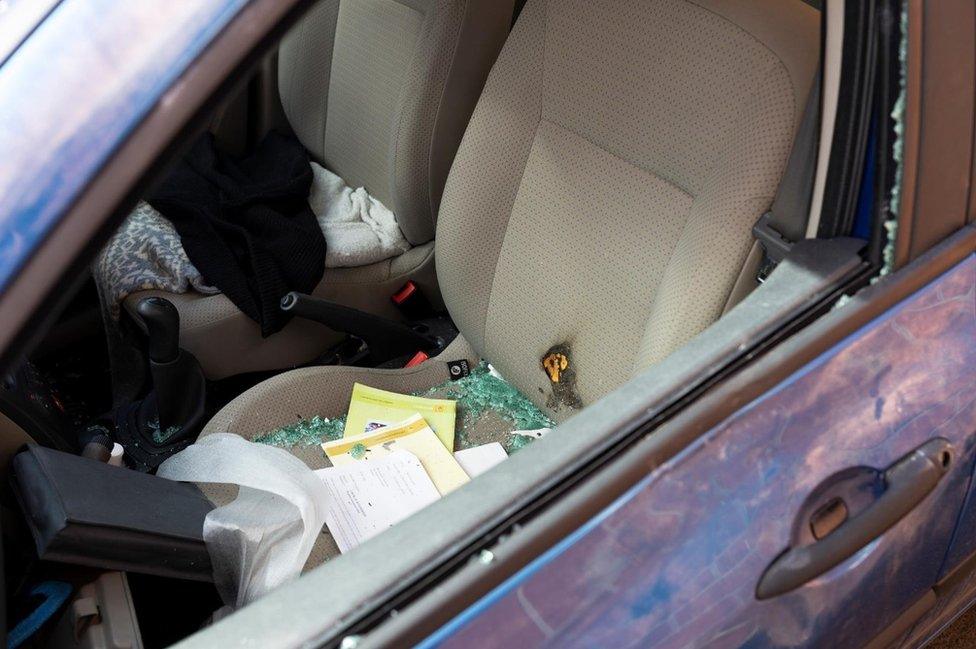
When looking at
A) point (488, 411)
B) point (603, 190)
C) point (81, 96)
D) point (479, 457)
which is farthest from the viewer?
point (488, 411)

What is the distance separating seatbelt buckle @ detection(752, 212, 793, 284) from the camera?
1.10 metres

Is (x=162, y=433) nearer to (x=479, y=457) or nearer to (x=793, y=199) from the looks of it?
(x=479, y=457)

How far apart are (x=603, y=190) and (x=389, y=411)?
1.75 ft

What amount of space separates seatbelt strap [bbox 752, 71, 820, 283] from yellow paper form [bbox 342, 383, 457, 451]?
63cm

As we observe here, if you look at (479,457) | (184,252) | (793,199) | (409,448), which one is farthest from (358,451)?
(793,199)

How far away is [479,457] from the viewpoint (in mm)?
1547

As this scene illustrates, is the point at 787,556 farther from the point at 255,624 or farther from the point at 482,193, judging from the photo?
the point at 482,193

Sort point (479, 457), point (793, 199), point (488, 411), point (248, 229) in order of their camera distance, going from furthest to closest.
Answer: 1. point (248, 229)
2. point (488, 411)
3. point (479, 457)
4. point (793, 199)

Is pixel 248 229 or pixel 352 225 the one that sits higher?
pixel 248 229

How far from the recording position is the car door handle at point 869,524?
0.90 m

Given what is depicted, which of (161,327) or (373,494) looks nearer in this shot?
(373,494)

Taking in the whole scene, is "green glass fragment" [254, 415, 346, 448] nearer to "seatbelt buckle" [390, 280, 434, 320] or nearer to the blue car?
the blue car

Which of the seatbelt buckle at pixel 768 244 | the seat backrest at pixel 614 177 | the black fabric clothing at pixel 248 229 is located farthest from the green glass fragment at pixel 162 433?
the seatbelt buckle at pixel 768 244

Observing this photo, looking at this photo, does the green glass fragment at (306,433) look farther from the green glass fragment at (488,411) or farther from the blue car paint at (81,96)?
the blue car paint at (81,96)
